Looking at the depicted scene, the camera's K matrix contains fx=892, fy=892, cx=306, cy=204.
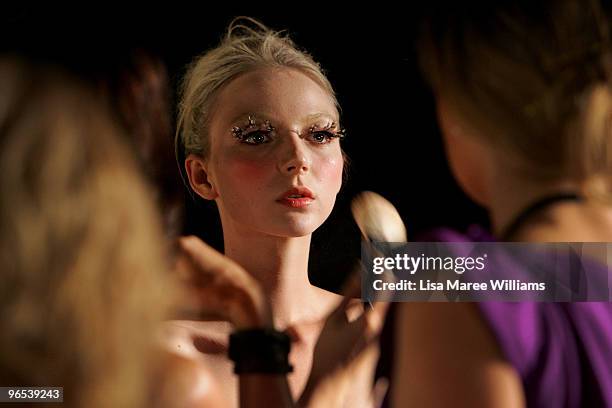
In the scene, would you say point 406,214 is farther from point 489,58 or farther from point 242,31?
point 489,58

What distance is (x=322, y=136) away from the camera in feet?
5.42

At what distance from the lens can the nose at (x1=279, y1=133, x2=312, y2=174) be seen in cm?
162

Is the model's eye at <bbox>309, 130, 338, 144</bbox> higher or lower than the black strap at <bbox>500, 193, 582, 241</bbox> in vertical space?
higher

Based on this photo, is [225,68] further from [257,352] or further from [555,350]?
[555,350]

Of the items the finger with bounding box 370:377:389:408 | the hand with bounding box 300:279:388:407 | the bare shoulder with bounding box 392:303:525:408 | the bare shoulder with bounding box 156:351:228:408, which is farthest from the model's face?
the bare shoulder with bounding box 392:303:525:408

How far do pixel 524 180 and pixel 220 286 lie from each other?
508mm

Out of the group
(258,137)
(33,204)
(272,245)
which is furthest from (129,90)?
(33,204)

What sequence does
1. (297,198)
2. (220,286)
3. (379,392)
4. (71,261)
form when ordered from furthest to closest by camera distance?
(297,198), (379,392), (220,286), (71,261)

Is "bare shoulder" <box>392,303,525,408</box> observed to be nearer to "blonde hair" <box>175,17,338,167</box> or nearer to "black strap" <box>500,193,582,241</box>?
"black strap" <box>500,193,582,241</box>

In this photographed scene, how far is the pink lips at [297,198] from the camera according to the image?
1618 mm

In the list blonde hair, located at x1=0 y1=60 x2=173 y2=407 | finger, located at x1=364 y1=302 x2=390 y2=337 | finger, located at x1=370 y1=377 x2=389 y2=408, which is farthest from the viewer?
finger, located at x1=364 y1=302 x2=390 y2=337

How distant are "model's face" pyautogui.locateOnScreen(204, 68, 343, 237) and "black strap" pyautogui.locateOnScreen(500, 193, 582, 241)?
628 millimetres

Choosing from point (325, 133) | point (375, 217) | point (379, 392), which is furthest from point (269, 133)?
point (379, 392)

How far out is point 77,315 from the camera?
32.3 inches
